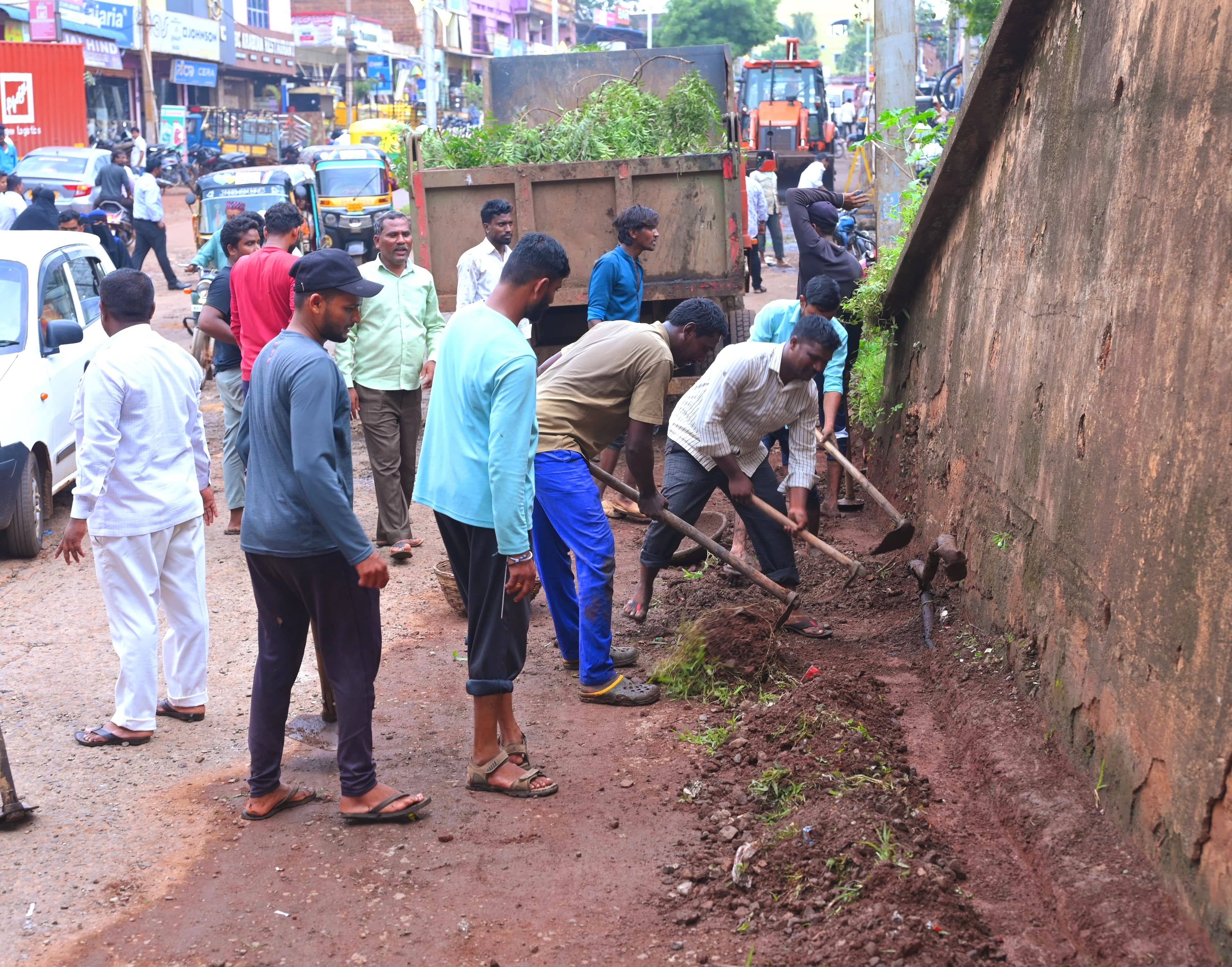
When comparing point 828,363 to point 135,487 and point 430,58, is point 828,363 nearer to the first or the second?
point 135,487

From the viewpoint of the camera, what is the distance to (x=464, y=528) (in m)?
3.97

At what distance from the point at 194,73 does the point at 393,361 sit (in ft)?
141

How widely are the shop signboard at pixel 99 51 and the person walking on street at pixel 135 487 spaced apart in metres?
34.9

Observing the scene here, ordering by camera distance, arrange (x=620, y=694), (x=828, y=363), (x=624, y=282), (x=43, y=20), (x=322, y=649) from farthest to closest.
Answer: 1. (x=43, y=20)
2. (x=624, y=282)
3. (x=828, y=363)
4. (x=620, y=694)
5. (x=322, y=649)

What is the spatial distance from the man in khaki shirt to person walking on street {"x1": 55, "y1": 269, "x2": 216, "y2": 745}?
1.42 m

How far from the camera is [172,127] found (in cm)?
3725

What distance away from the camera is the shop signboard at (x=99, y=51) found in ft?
A: 115

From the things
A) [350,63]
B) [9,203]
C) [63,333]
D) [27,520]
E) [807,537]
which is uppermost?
→ [350,63]

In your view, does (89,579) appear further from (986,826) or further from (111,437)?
(986,826)

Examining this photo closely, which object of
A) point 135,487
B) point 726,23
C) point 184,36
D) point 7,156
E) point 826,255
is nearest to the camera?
point 135,487

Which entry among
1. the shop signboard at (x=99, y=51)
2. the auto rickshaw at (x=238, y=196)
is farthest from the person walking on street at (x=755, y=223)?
the shop signboard at (x=99, y=51)

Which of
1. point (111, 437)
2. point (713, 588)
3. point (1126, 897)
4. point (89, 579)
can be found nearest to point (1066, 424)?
point (1126, 897)

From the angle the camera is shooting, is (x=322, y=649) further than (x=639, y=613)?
No

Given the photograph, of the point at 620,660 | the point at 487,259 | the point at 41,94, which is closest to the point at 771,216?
the point at 487,259
